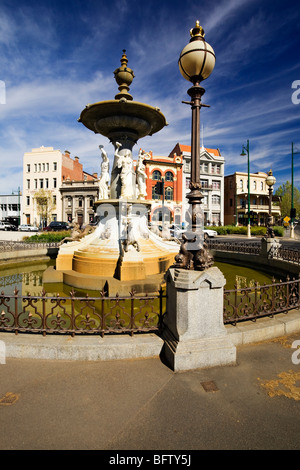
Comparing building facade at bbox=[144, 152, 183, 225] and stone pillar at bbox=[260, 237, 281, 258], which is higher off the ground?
building facade at bbox=[144, 152, 183, 225]

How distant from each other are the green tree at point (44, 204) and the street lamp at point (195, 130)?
1987 inches

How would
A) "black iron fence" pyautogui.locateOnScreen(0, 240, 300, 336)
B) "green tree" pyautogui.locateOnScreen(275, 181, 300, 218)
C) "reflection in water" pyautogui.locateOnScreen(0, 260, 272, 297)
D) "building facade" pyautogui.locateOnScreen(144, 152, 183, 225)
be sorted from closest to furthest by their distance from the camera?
"black iron fence" pyautogui.locateOnScreen(0, 240, 300, 336)
"reflection in water" pyautogui.locateOnScreen(0, 260, 272, 297)
"building facade" pyautogui.locateOnScreen(144, 152, 183, 225)
"green tree" pyautogui.locateOnScreen(275, 181, 300, 218)

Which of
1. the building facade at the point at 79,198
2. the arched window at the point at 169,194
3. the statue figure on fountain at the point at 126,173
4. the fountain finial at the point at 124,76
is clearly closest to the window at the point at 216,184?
the arched window at the point at 169,194

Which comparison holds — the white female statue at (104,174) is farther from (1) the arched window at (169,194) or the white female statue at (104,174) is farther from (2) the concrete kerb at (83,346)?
(1) the arched window at (169,194)

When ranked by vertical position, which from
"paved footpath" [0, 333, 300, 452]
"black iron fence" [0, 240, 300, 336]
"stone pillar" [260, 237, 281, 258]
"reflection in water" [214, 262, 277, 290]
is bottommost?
"reflection in water" [214, 262, 277, 290]

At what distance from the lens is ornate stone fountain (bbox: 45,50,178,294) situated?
Result: 8547 mm

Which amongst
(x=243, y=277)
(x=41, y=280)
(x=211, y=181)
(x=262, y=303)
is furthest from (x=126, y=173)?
(x=211, y=181)

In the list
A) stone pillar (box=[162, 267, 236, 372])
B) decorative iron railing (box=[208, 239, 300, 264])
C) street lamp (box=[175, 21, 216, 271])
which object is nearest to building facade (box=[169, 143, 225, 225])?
decorative iron railing (box=[208, 239, 300, 264])

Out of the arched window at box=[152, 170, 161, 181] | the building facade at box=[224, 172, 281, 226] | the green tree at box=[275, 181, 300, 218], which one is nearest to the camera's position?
the arched window at box=[152, 170, 161, 181]

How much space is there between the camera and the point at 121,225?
32.3ft

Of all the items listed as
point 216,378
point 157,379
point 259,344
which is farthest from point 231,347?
point 157,379

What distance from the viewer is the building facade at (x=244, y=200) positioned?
5459cm

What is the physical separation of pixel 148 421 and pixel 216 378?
123 centimetres

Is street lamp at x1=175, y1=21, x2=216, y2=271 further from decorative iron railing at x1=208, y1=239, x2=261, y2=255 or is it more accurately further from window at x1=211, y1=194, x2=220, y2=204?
window at x1=211, y1=194, x2=220, y2=204
